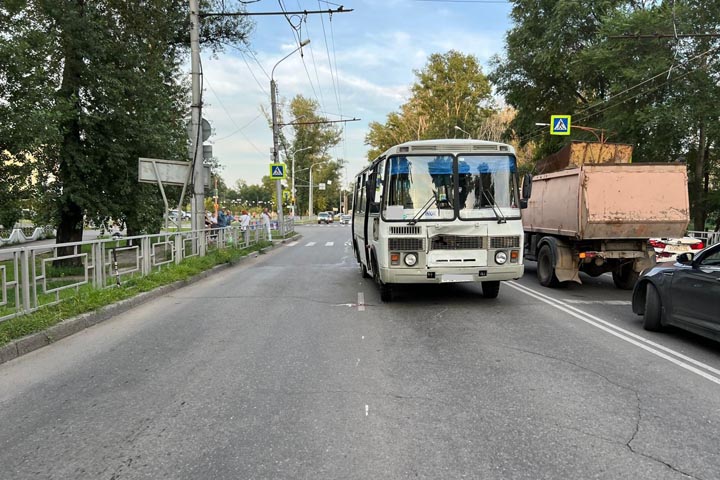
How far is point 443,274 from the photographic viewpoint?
27.1 feet

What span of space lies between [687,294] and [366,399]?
4.41 m

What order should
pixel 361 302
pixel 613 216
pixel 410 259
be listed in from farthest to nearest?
pixel 613 216, pixel 361 302, pixel 410 259

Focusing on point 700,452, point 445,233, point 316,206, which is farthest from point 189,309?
point 316,206

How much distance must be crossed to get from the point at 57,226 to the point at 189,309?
8.28 m

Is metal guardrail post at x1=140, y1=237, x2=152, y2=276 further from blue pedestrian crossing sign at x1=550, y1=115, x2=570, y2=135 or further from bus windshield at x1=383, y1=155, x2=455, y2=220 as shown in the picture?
blue pedestrian crossing sign at x1=550, y1=115, x2=570, y2=135

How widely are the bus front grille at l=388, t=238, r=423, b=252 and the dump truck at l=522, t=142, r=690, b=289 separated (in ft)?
12.1

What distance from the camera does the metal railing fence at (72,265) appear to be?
6793 millimetres

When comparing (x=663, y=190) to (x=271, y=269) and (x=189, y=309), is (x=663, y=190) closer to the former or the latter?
(x=189, y=309)

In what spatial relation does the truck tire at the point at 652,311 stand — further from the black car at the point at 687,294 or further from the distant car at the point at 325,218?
the distant car at the point at 325,218

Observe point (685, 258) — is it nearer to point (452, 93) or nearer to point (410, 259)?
point (410, 259)

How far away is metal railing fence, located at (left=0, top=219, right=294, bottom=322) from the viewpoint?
6.79m

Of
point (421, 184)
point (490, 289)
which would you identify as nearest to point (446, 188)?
point (421, 184)

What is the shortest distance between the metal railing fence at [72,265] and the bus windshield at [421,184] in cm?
504

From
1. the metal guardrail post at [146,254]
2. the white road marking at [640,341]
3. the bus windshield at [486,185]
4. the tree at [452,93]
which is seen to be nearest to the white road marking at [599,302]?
the white road marking at [640,341]
